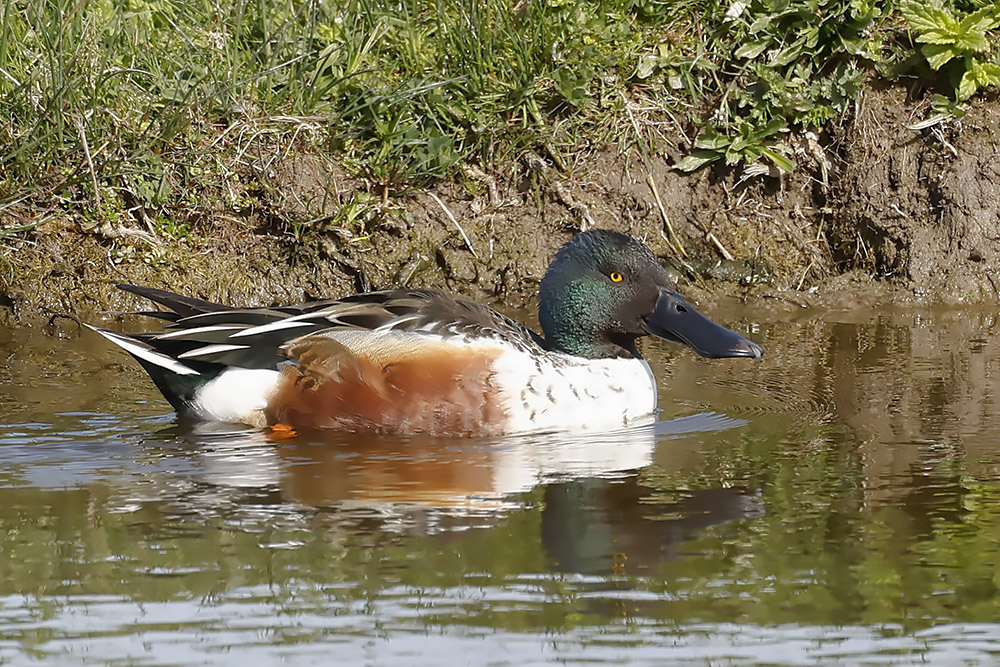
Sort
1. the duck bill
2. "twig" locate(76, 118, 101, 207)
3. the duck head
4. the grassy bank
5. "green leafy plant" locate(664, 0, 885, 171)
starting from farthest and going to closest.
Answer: "green leafy plant" locate(664, 0, 885, 171), the grassy bank, "twig" locate(76, 118, 101, 207), the duck head, the duck bill

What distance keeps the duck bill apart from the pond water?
8.2 inches

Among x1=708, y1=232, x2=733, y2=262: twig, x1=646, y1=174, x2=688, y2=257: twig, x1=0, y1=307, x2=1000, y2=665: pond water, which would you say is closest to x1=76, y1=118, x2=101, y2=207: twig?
x1=0, y1=307, x2=1000, y2=665: pond water

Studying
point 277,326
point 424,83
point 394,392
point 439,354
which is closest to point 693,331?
point 439,354

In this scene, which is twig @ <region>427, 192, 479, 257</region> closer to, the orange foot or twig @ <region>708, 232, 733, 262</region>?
twig @ <region>708, 232, 733, 262</region>

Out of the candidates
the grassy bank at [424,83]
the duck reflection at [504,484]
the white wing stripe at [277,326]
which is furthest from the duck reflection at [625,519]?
the grassy bank at [424,83]

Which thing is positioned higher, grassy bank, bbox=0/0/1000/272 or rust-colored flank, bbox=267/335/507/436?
grassy bank, bbox=0/0/1000/272

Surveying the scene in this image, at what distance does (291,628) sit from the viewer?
8.56ft

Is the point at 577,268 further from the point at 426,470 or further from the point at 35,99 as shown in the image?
the point at 35,99

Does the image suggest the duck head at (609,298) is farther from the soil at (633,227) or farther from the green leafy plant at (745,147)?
the green leafy plant at (745,147)

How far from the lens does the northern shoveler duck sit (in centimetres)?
441

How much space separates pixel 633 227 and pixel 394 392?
→ 7.01ft

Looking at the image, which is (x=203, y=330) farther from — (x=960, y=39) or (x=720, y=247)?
(x=960, y=39)

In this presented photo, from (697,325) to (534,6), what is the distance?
6.91 ft

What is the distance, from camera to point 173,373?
4594 mm
